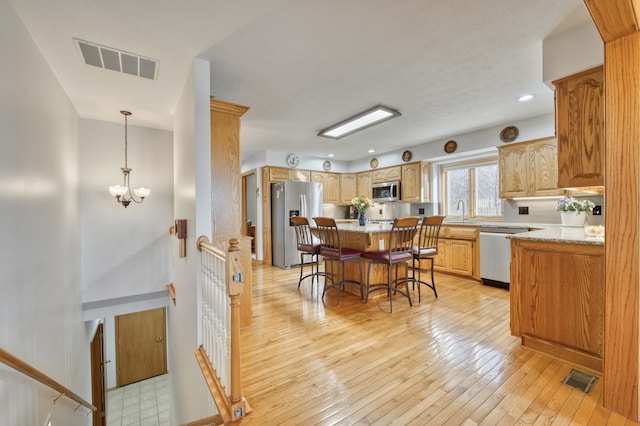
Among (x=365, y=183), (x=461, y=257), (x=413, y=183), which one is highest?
(x=365, y=183)

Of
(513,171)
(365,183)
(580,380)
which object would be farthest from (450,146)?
(580,380)

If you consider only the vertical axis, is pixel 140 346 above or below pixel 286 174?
below

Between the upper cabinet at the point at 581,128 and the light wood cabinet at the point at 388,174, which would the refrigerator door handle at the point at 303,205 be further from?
the upper cabinet at the point at 581,128

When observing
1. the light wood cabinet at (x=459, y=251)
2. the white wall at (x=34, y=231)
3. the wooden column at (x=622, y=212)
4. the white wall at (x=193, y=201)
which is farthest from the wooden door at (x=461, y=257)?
the white wall at (x=34, y=231)

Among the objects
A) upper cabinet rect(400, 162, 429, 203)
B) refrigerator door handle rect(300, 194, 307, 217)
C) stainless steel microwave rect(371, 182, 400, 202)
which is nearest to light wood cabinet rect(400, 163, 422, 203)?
upper cabinet rect(400, 162, 429, 203)

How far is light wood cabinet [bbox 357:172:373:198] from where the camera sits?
6441mm

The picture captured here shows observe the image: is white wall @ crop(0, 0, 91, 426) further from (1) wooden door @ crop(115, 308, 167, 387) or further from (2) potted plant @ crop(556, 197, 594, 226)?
(2) potted plant @ crop(556, 197, 594, 226)

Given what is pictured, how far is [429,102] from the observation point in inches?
131

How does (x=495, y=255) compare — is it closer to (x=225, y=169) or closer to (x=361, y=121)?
(x=361, y=121)

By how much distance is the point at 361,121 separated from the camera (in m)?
3.84

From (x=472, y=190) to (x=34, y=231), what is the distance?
5.96 meters

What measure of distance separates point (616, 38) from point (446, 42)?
3.28ft

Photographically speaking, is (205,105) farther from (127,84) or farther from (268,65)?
(127,84)

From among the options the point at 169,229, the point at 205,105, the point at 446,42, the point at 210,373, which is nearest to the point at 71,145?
the point at 169,229
